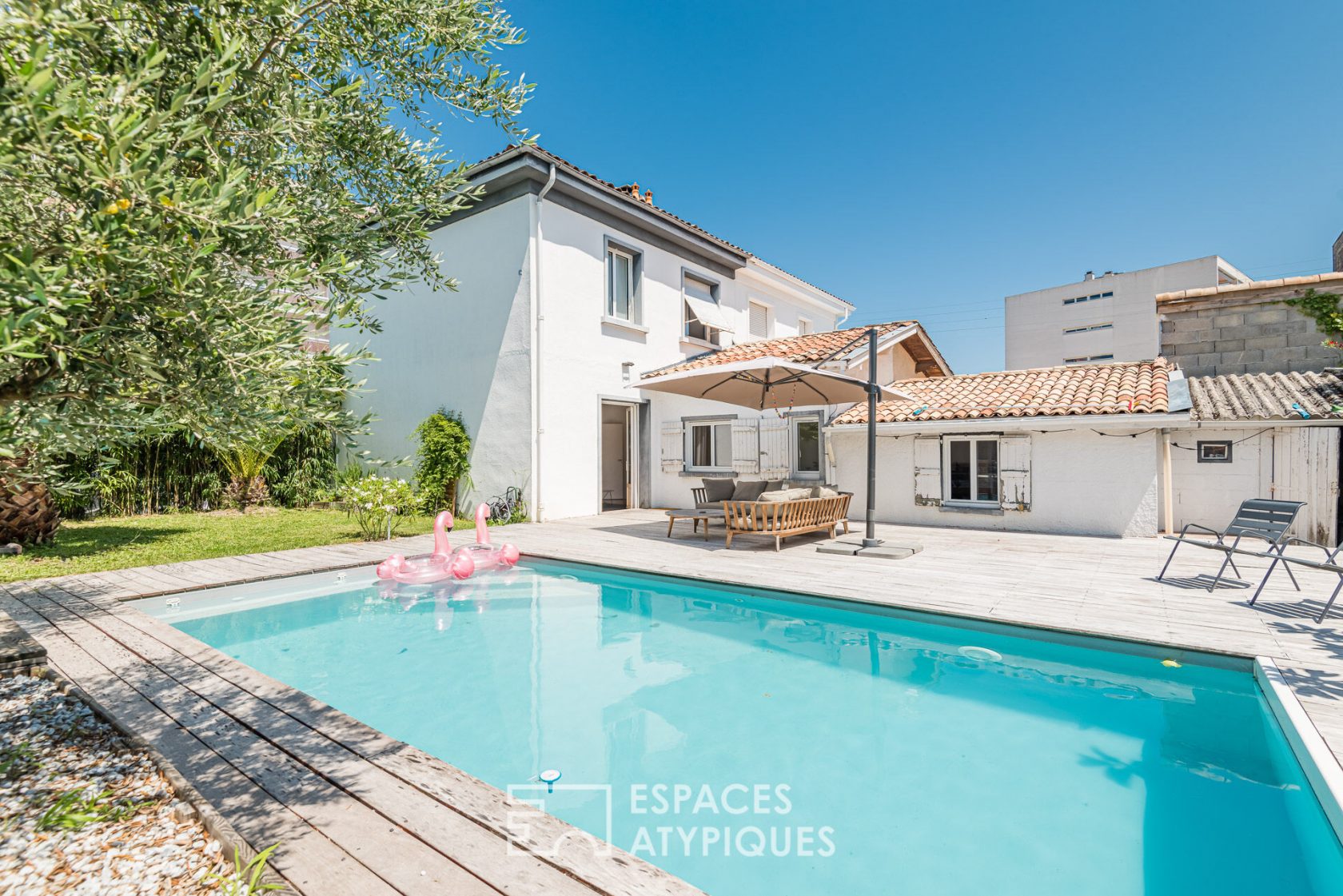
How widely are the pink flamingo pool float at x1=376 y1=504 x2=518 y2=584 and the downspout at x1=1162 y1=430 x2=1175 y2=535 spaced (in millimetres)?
12244

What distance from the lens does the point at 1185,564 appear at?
856cm

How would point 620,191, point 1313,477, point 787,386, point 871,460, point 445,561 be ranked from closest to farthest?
point 445,561 → point 871,460 → point 1313,477 → point 787,386 → point 620,191

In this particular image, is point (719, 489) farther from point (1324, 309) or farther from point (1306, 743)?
point (1324, 309)

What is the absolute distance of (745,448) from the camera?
15.3 metres

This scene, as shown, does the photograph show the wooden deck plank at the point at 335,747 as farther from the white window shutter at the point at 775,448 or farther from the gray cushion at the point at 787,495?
the white window shutter at the point at 775,448

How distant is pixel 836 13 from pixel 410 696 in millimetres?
15064

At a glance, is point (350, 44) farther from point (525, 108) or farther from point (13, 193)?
point (13, 193)

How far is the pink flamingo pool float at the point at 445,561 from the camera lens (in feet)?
28.2

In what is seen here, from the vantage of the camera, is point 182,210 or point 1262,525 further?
point 1262,525

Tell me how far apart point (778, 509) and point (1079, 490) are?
21.4 feet

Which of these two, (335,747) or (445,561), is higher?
(445,561)

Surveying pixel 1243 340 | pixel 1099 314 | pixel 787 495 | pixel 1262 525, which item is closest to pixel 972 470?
pixel 787 495

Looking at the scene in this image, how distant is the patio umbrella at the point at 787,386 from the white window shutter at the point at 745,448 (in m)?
2.68

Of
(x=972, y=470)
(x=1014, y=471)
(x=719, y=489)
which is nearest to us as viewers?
(x=1014, y=471)
